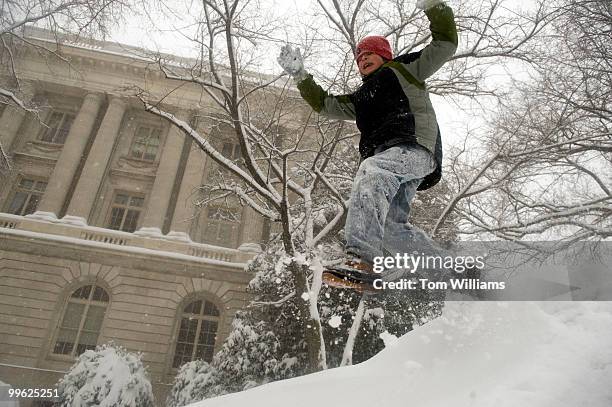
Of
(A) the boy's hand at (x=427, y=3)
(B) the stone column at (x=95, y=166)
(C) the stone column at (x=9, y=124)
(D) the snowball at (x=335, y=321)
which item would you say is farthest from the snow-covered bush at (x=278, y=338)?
(C) the stone column at (x=9, y=124)

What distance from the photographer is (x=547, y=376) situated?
2191 millimetres

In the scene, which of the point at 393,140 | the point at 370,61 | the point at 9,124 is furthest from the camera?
the point at 9,124

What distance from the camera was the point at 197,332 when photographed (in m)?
16.3

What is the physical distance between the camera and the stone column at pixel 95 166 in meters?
18.1

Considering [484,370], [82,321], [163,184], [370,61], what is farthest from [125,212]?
[484,370]

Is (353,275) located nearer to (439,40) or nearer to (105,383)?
(439,40)

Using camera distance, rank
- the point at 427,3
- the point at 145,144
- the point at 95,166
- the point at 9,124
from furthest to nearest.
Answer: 1. the point at 145,144
2. the point at 95,166
3. the point at 9,124
4. the point at 427,3

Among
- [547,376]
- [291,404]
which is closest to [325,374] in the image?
[291,404]

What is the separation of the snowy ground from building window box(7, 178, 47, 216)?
67.6 ft

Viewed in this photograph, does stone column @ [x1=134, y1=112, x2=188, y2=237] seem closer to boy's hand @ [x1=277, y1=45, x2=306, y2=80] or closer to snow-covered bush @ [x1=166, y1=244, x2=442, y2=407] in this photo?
snow-covered bush @ [x1=166, y1=244, x2=442, y2=407]

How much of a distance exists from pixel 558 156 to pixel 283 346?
865 cm

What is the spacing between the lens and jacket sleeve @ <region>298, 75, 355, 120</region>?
10.7ft

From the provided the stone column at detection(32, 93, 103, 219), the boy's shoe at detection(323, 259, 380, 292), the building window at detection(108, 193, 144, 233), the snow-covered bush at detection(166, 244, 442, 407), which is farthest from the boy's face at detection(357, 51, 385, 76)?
the stone column at detection(32, 93, 103, 219)

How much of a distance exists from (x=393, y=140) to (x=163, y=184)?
1870cm
